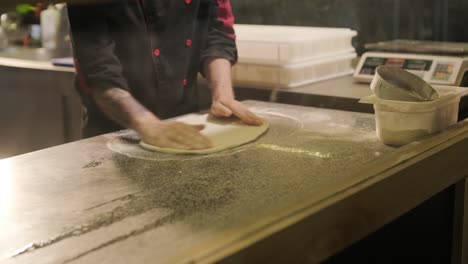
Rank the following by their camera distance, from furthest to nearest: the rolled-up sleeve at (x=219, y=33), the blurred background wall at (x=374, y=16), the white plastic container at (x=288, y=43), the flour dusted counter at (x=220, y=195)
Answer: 1. the blurred background wall at (x=374, y=16)
2. the white plastic container at (x=288, y=43)
3. the rolled-up sleeve at (x=219, y=33)
4. the flour dusted counter at (x=220, y=195)

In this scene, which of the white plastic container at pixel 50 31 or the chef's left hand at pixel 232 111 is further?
the white plastic container at pixel 50 31

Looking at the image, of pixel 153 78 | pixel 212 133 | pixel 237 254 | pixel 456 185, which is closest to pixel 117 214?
pixel 237 254

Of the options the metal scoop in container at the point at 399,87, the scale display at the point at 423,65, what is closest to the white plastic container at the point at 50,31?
the scale display at the point at 423,65

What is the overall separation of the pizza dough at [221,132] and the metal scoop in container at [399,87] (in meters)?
0.29

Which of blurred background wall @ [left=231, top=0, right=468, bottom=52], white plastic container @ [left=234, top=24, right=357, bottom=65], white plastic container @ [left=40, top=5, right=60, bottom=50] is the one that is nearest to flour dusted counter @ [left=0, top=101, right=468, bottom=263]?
white plastic container @ [left=234, top=24, right=357, bottom=65]

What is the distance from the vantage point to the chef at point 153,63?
126 cm

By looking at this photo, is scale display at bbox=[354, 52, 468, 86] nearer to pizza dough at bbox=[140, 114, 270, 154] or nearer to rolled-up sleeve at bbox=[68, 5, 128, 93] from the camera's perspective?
pizza dough at bbox=[140, 114, 270, 154]

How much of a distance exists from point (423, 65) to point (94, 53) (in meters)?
0.98

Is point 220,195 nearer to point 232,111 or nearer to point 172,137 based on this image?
point 172,137

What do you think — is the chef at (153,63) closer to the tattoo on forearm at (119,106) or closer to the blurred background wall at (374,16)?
the tattoo on forearm at (119,106)

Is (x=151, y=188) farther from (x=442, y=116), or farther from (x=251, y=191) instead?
(x=442, y=116)

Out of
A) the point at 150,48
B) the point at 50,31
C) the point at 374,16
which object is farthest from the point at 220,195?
the point at 50,31

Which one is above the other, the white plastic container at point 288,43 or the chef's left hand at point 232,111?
the white plastic container at point 288,43

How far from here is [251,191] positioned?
960 mm
